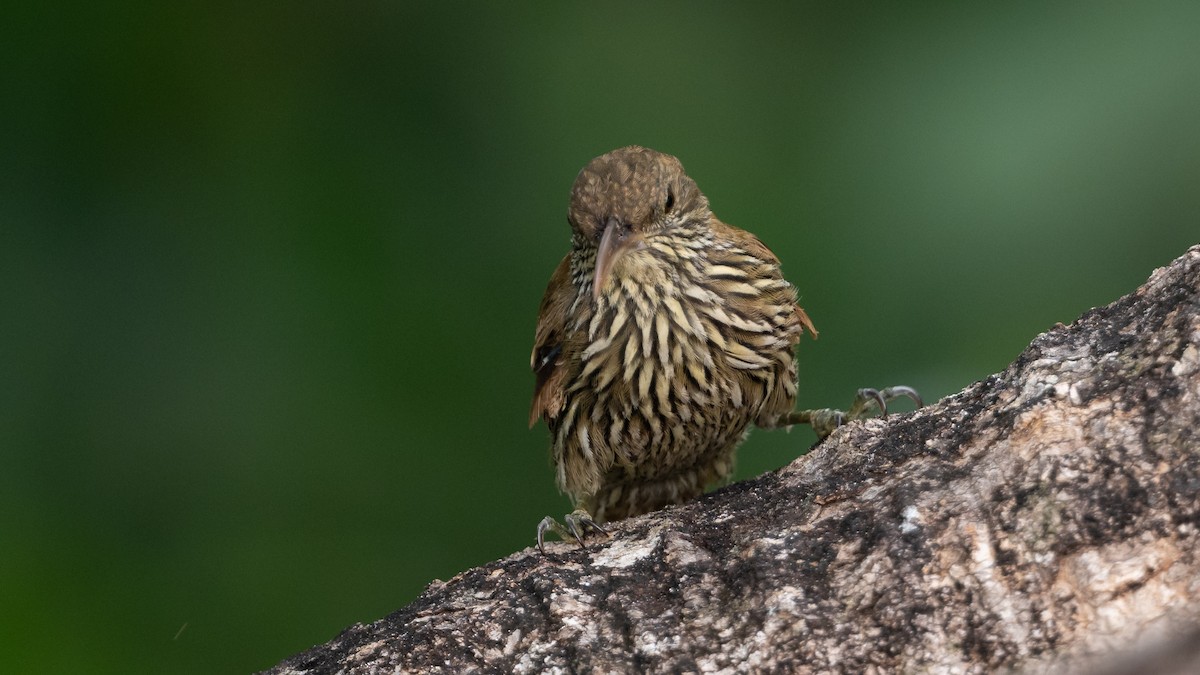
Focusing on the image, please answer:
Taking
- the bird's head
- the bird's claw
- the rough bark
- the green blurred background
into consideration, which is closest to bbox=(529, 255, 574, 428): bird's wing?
the bird's head

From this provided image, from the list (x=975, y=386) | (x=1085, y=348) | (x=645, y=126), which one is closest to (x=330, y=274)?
(x=645, y=126)

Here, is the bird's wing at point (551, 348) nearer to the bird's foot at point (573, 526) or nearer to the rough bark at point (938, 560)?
the bird's foot at point (573, 526)

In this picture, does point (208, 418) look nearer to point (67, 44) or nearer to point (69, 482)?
point (69, 482)

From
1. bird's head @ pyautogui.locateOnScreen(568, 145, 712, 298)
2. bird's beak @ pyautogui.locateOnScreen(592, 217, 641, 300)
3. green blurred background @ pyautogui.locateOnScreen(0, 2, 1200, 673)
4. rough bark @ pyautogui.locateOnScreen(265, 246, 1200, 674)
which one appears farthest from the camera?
green blurred background @ pyautogui.locateOnScreen(0, 2, 1200, 673)

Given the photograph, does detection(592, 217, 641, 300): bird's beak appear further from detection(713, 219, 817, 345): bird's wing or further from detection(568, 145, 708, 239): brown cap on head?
detection(713, 219, 817, 345): bird's wing

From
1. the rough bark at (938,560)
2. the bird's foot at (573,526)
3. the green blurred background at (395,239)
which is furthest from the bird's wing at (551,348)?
the rough bark at (938,560)

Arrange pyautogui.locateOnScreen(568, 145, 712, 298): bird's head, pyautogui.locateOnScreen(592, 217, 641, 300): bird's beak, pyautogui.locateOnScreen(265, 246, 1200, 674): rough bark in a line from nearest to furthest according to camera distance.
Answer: pyautogui.locateOnScreen(265, 246, 1200, 674): rough bark → pyautogui.locateOnScreen(592, 217, 641, 300): bird's beak → pyautogui.locateOnScreen(568, 145, 712, 298): bird's head

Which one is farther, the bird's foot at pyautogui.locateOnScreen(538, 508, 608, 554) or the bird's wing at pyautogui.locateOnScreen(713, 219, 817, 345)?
the bird's wing at pyautogui.locateOnScreen(713, 219, 817, 345)
